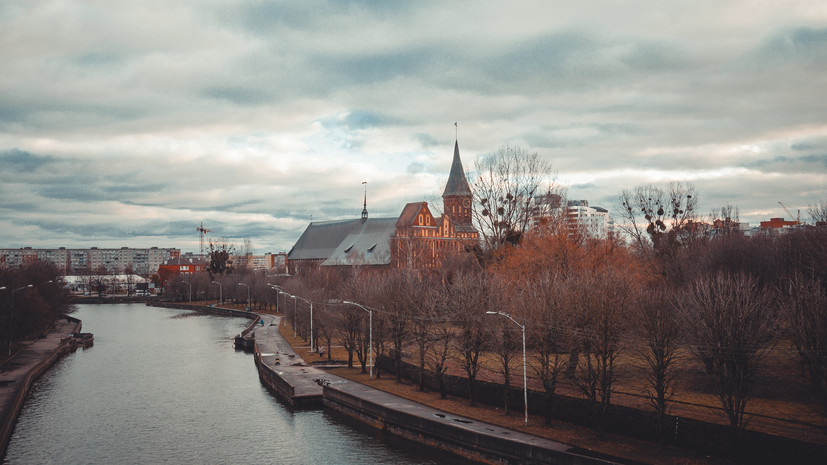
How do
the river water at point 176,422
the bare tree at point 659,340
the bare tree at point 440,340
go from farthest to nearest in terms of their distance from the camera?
the bare tree at point 440,340 → the river water at point 176,422 → the bare tree at point 659,340

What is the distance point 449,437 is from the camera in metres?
36.2

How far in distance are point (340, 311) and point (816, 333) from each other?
3963 cm

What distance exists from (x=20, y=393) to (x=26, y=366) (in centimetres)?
1427

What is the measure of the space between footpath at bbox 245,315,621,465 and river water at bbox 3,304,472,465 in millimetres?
910

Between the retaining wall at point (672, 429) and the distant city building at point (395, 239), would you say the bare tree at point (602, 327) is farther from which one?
→ the distant city building at point (395, 239)

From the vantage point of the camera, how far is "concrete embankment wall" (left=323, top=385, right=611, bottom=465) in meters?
31.0

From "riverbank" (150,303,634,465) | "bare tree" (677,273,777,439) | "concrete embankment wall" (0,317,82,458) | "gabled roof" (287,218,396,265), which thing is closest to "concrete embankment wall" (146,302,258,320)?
"gabled roof" (287,218,396,265)

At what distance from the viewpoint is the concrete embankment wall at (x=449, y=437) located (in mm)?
31031

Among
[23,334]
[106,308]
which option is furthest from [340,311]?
[106,308]

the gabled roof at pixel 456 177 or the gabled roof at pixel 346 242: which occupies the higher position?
the gabled roof at pixel 456 177

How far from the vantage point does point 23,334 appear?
7275 centimetres

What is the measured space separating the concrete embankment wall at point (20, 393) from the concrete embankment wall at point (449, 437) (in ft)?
65.9

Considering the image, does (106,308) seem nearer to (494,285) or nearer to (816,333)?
(494,285)

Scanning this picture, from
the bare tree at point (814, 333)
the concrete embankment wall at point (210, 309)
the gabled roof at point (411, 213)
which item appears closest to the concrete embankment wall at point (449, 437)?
the bare tree at point (814, 333)
